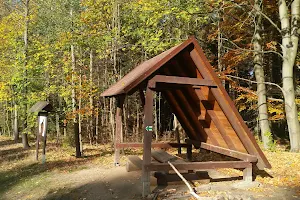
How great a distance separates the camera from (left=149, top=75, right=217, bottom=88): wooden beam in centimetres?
694

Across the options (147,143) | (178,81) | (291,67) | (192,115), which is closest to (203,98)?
(178,81)

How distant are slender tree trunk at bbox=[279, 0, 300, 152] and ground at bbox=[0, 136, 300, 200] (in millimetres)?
1543

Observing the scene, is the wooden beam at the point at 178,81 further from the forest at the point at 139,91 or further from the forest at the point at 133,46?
the forest at the point at 133,46

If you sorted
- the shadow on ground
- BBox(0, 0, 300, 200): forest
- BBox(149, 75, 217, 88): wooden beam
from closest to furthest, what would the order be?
1. BBox(149, 75, 217, 88): wooden beam
2. the shadow on ground
3. BBox(0, 0, 300, 200): forest

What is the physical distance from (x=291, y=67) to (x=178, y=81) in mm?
7423

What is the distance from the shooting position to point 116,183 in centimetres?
847

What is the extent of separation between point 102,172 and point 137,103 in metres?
16.5

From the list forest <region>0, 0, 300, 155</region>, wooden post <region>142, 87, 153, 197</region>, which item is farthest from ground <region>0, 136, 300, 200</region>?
forest <region>0, 0, 300, 155</region>

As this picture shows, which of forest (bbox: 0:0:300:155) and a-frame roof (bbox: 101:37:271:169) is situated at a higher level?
forest (bbox: 0:0:300:155)

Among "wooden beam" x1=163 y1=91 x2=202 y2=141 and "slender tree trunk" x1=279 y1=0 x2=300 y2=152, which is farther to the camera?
"slender tree trunk" x1=279 y1=0 x2=300 y2=152

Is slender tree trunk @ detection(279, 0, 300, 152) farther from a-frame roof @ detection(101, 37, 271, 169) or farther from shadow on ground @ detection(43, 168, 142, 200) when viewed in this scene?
shadow on ground @ detection(43, 168, 142, 200)

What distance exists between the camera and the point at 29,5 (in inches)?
813

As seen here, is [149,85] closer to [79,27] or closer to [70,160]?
[70,160]

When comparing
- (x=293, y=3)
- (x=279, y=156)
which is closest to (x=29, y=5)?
(x=293, y=3)
